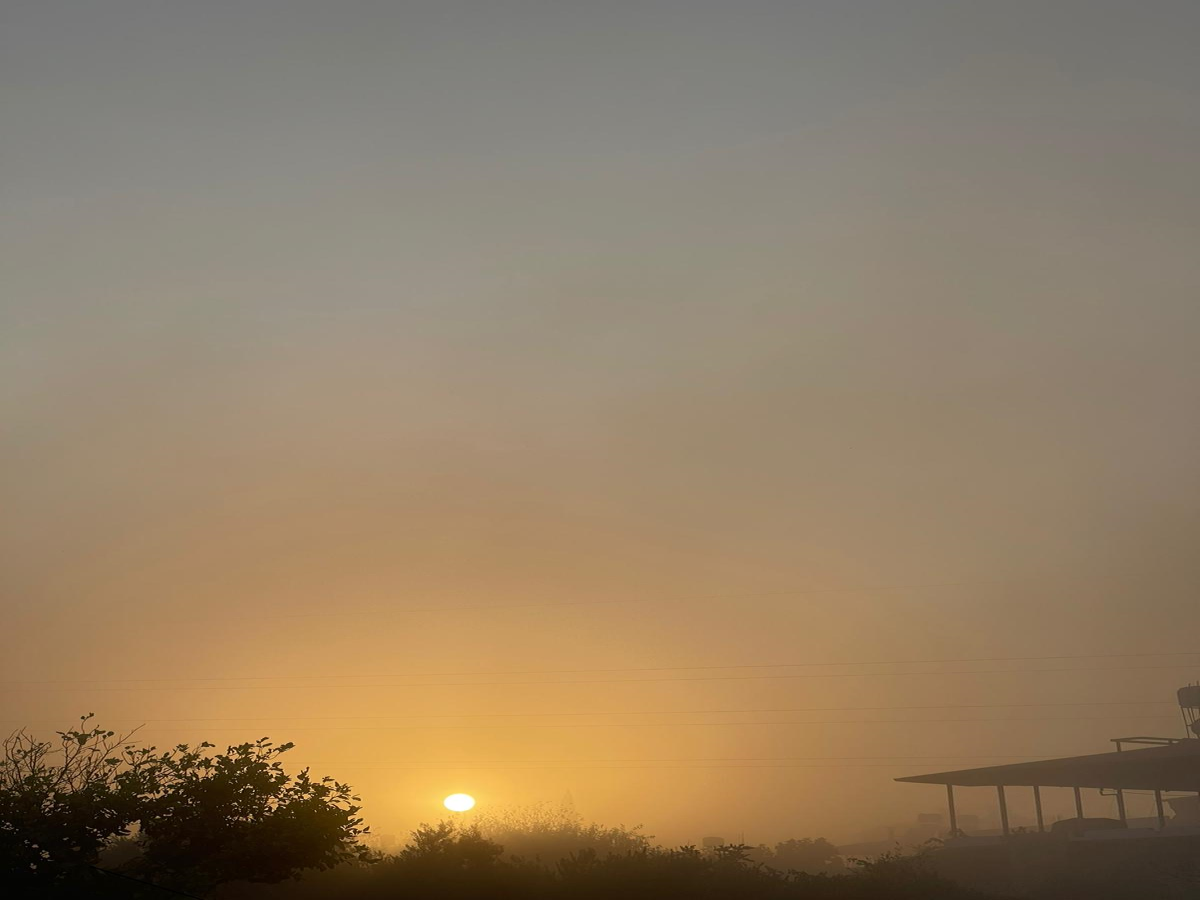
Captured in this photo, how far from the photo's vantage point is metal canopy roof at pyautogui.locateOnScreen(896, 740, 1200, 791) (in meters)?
50.1

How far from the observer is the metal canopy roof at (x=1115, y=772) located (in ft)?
164

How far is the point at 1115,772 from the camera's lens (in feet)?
175

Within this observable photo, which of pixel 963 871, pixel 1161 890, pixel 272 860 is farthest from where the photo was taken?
pixel 963 871

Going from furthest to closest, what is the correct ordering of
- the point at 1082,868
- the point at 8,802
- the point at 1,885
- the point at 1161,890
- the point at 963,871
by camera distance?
the point at 963,871, the point at 1082,868, the point at 1161,890, the point at 8,802, the point at 1,885

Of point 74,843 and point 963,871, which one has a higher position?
point 74,843

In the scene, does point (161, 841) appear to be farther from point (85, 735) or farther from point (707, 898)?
point (707, 898)

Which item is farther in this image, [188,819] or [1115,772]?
[1115,772]

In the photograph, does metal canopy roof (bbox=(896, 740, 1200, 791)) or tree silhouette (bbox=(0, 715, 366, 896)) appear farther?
metal canopy roof (bbox=(896, 740, 1200, 791))

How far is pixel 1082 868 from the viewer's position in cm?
4619

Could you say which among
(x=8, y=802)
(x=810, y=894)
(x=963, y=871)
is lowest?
(x=963, y=871)

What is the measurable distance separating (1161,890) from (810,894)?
1994 centimetres

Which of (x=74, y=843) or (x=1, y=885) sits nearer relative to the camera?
(x=1, y=885)

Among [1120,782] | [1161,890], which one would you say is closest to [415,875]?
[1161,890]

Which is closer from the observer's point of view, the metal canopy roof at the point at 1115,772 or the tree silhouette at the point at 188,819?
the tree silhouette at the point at 188,819
